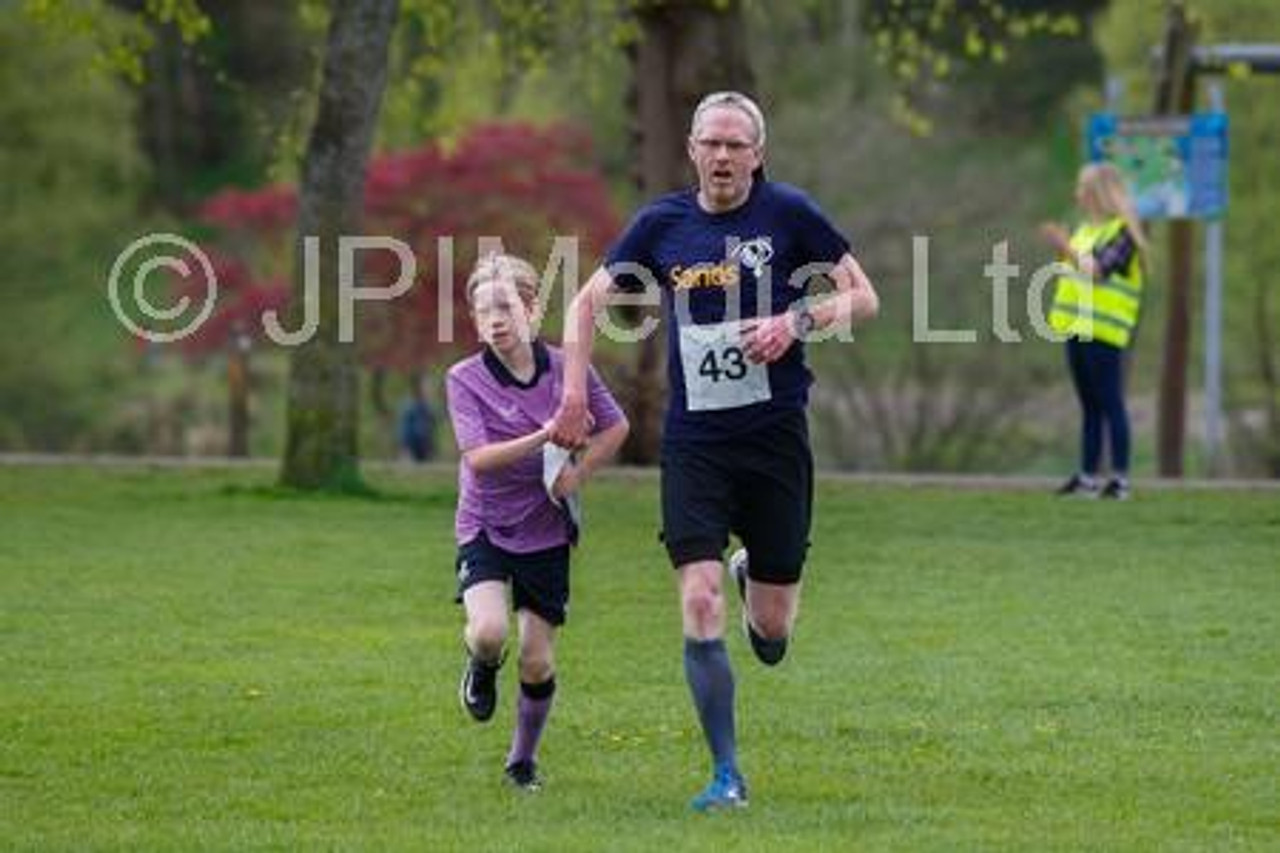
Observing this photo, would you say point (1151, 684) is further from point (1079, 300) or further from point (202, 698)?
point (1079, 300)

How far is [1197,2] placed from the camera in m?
36.7

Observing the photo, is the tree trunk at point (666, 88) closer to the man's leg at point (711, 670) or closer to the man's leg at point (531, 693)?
the man's leg at point (531, 693)

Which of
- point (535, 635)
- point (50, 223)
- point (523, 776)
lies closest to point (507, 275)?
point (535, 635)

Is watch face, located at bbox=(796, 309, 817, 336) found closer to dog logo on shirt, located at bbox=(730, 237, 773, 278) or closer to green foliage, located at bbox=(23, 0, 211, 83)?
dog logo on shirt, located at bbox=(730, 237, 773, 278)

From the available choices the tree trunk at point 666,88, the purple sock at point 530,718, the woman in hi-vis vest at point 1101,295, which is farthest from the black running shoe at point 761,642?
the tree trunk at point 666,88

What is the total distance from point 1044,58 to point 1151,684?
4238cm

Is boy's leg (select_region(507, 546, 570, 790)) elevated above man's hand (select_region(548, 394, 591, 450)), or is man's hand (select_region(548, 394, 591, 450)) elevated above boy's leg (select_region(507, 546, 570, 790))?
man's hand (select_region(548, 394, 591, 450))

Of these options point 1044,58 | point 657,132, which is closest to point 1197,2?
point 657,132

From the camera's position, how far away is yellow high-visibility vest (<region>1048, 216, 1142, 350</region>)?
74.8 ft

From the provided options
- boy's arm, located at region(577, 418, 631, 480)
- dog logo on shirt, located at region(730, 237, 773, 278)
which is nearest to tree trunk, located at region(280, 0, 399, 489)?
boy's arm, located at region(577, 418, 631, 480)

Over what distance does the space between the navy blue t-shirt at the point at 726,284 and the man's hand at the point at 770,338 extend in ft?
0.38

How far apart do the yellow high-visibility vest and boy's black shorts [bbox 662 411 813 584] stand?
1150 centimetres

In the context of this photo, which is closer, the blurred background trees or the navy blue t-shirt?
the navy blue t-shirt

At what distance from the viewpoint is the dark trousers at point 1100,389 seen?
75.5 feet
